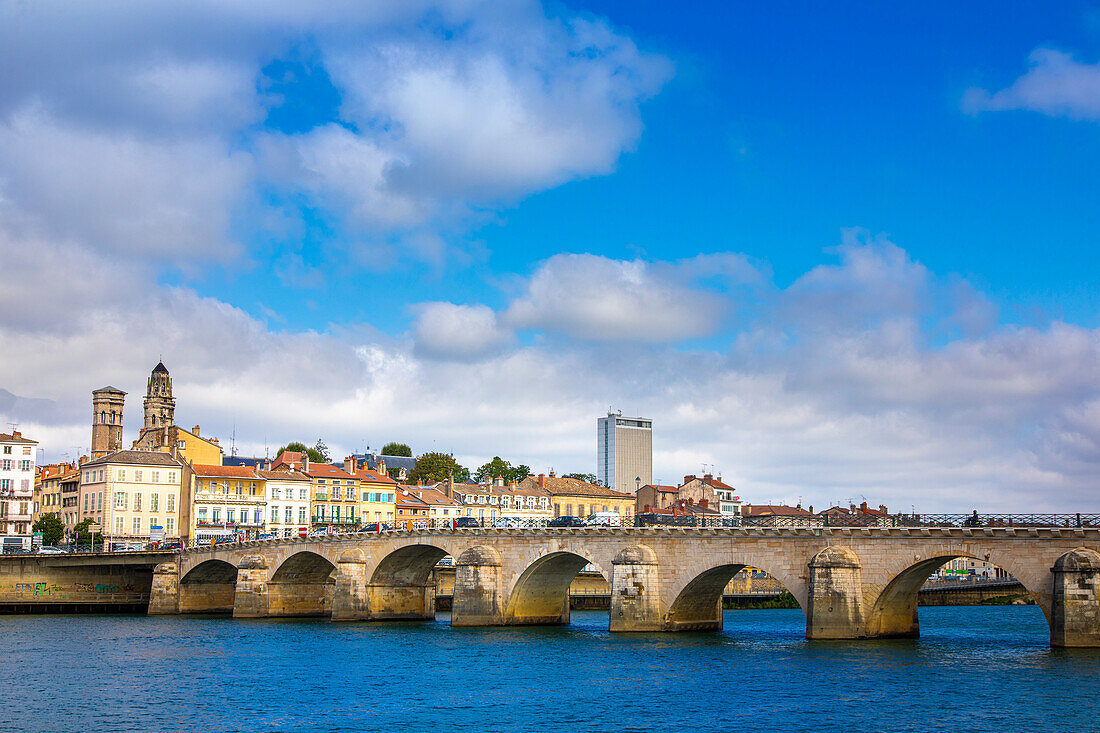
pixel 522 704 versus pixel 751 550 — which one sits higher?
pixel 751 550

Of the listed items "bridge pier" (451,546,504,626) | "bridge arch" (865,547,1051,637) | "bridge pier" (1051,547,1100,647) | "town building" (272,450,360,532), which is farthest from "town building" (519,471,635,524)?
"bridge pier" (1051,547,1100,647)

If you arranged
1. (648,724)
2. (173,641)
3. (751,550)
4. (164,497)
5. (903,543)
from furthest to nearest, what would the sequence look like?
(164,497) < (173,641) < (751,550) < (903,543) < (648,724)

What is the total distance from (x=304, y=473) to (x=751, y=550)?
88.0 m

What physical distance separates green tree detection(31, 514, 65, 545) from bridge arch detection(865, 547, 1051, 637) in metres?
103

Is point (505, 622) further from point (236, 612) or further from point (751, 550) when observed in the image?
point (236, 612)

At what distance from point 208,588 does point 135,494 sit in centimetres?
3287

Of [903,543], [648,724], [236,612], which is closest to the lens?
[648,724]

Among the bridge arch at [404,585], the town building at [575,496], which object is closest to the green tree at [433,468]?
the town building at [575,496]

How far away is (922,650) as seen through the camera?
6600cm

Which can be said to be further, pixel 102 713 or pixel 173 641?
pixel 173 641

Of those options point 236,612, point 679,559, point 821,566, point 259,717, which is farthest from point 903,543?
point 236,612

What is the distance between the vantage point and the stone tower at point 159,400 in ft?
567

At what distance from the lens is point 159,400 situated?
174m

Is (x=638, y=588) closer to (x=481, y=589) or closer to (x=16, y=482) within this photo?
(x=481, y=589)
